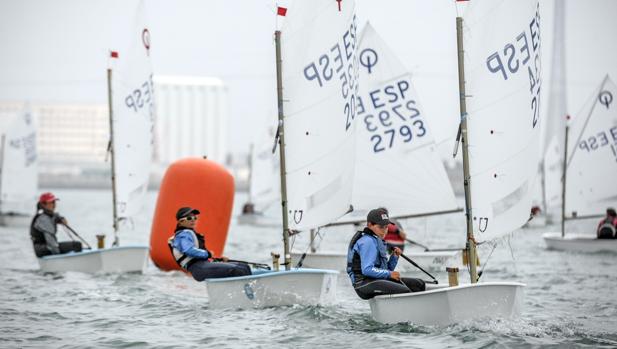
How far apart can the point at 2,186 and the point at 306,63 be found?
27.0 meters

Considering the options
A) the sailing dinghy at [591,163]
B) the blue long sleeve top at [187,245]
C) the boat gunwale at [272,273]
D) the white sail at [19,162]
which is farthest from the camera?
the white sail at [19,162]

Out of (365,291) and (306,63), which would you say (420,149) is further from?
(365,291)

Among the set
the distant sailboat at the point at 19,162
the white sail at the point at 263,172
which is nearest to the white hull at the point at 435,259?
the white sail at the point at 263,172

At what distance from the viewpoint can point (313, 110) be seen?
1323 centimetres

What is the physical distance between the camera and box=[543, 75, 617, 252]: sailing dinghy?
82.6 ft

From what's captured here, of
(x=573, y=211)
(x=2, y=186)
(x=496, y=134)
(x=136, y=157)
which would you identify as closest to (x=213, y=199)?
(x=136, y=157)

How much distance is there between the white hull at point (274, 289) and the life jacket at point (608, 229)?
41.7 ft

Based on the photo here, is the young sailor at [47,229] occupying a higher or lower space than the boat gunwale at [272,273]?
higher

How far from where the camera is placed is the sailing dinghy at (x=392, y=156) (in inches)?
730

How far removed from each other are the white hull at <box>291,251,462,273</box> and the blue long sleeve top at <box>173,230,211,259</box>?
5.22 metres

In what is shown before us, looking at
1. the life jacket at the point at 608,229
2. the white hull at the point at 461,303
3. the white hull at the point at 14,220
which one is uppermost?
the white hull at the point at 14,220

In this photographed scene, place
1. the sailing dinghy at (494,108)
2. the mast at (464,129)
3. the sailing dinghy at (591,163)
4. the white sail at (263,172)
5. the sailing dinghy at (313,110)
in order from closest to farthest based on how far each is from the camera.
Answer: the mast at (464,129)
the sailing dinghy at (494,108)
the sailing dinghy at (313,110)
the sailing dinghy at (591,163)
the white sail at (263,172)

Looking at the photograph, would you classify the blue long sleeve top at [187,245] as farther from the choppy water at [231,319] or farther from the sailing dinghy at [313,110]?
the sailing dinghy at [313,110]

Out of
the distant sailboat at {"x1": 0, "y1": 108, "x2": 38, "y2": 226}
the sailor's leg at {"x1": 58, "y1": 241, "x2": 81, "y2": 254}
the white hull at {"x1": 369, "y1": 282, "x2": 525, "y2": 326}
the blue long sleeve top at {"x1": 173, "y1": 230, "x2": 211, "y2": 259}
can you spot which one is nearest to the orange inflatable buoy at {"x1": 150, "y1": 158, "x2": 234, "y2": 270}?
the sailor's leg at {"x1": 58, "y1": 241, "x2": 81, "y2": 254}
